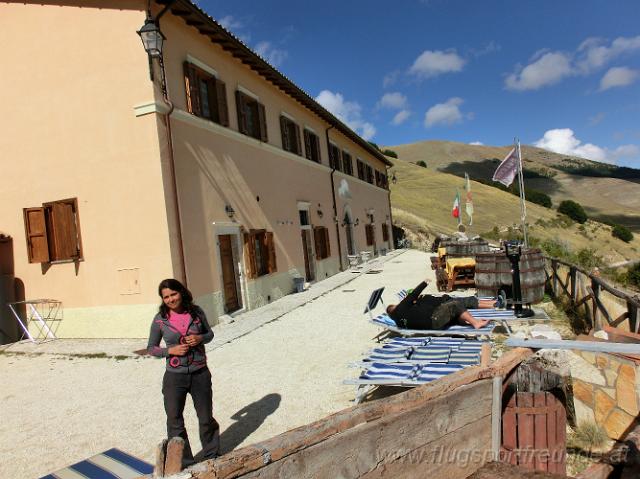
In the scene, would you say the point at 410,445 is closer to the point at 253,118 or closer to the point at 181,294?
the point at 181,294

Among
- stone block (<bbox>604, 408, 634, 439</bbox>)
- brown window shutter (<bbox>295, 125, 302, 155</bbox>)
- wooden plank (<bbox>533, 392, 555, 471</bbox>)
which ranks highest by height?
brown window shutter (<bbox>295, 125, 302, 155</bbox>)

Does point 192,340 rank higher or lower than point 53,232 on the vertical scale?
lower

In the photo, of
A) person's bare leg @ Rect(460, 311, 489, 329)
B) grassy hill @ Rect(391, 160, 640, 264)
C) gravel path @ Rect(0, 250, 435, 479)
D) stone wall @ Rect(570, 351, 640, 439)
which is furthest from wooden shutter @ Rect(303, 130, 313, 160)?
grassy hill @ Rect(391, 160, 640, 264)

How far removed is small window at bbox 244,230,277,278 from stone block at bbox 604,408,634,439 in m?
8.13

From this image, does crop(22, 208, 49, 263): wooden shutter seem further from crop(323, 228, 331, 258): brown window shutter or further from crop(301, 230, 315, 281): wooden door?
crop(323, 228, 331, 258): brown window shutter

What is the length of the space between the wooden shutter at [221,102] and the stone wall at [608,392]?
Result: 881 centimetres

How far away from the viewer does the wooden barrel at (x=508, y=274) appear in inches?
346

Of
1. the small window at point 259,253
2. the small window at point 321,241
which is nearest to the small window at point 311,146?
the small window at point 321,241

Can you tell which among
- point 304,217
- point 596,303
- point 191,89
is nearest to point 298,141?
point 304,217

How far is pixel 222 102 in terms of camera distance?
1046cm

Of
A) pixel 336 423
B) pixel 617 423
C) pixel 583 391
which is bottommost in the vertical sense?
pixel 617 423

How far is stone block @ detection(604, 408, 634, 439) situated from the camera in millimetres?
3666

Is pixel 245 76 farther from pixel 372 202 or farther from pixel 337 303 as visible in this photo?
pixel 372 202

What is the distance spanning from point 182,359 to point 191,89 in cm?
741
